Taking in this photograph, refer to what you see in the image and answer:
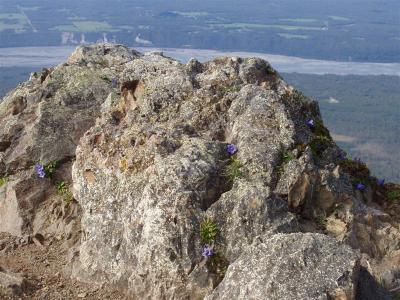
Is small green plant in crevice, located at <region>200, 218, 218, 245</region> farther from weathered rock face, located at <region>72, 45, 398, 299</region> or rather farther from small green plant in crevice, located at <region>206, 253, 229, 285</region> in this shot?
small green plant in crevice, located at <region>206, 253, 229, 285</region>

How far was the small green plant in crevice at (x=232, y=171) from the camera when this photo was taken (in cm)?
1057

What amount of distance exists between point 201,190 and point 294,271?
97.5 inches

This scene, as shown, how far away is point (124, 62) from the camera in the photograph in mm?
16641

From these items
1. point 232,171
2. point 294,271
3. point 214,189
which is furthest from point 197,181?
point 294,271

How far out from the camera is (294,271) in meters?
8.20

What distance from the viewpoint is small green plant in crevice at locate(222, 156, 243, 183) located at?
10.6 meters

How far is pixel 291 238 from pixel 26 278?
434 centimetres

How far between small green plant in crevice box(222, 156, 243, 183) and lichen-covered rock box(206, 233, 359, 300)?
78.1 inches

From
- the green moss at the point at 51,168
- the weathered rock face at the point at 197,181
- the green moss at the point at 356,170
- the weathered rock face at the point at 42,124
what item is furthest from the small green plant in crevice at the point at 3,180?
the green moss at the point at 356,170

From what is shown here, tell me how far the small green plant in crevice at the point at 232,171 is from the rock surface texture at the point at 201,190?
0.07ft

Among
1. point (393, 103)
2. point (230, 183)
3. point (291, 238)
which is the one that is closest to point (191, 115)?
point (230, 183)

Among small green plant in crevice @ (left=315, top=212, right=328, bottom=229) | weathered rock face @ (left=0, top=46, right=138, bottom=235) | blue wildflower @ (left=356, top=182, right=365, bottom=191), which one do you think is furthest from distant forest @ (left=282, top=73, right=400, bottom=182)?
small green plant in crevice @ (left=315, top=212, right=328, bottom=229)


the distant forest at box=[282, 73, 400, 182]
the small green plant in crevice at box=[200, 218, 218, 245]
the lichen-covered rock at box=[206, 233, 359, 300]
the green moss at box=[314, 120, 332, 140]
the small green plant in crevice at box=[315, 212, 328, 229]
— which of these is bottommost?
the distant forest at box=[282, 73, 400, 182]

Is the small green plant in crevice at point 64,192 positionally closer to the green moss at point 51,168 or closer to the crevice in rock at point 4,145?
the green moss at point 51,168
